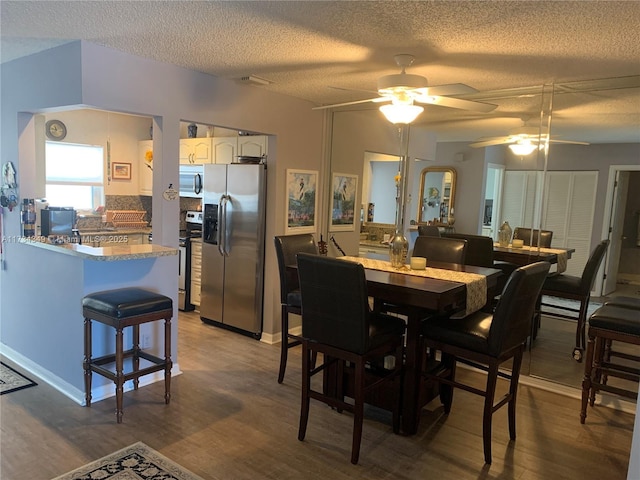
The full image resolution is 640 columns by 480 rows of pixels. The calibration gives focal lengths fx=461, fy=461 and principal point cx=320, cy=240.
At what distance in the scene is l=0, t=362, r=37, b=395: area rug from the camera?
3.19 meters

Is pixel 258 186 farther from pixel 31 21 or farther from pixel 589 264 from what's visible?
pixel 589 264

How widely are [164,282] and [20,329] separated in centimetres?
129

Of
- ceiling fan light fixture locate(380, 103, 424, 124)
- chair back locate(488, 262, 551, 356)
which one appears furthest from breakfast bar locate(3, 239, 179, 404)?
chair back locate(488, 262, 551, 356)

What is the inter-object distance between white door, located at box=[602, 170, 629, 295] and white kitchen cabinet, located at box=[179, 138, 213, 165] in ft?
13.1

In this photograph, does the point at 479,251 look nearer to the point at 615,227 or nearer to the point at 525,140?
the point at 525,140

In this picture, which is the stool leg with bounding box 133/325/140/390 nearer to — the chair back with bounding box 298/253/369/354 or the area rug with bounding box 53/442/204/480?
the area rug with bounding box 53/442/204/480

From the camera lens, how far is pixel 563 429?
9.68 feet

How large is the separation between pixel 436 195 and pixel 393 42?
2357 millimetres

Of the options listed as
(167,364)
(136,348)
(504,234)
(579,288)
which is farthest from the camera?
(504,234)

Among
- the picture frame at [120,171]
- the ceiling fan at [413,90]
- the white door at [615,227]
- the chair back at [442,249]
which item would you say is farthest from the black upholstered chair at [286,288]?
the picture frame at [120,171]

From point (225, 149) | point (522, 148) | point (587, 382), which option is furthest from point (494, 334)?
point (225, 149)

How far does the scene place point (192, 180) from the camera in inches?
213

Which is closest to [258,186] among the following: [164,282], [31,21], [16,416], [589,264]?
[164,282]

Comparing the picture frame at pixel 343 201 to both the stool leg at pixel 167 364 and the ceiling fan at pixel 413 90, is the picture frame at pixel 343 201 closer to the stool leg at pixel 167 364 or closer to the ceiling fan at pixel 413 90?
the ceiling fan at pixel 413 90
